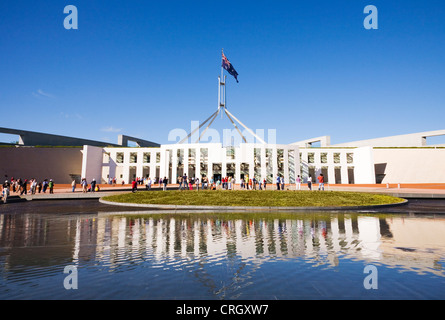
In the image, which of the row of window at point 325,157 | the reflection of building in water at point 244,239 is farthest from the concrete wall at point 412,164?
the reflection of building in water at point 244,239

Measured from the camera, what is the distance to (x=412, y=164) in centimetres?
4525

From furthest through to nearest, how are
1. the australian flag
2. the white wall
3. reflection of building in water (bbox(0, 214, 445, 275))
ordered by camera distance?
the white wall → the australian flag → reflection of building in water (bbox(0, 214, 445, 275))

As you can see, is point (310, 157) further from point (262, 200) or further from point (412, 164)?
point (262, 200)

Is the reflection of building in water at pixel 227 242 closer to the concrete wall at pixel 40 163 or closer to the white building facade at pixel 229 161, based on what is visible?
the white building facade at pixel 229 161

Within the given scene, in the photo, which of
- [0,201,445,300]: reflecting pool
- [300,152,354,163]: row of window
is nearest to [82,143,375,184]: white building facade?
[300,152,354,163]: row of window

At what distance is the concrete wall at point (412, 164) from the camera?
44375mm

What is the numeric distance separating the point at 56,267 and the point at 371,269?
5.54 metres

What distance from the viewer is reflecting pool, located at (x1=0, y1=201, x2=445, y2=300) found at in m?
3.44

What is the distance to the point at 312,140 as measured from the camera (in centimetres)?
6750

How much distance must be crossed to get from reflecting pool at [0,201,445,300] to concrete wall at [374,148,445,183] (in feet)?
149

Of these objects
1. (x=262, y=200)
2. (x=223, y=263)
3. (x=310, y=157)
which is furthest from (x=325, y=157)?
(x=223, y=263)

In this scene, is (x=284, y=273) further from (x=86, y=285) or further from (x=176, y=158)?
(x=176, y=158)

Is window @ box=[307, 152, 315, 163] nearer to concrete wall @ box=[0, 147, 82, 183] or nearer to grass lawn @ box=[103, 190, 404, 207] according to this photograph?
grass lawn @ box=[103, 190, 404, 207]
